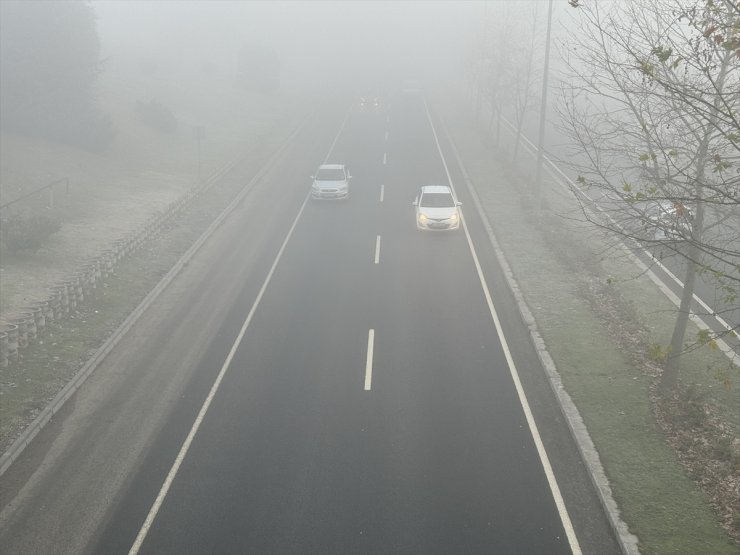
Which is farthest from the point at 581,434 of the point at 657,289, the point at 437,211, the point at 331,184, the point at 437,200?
the point at 331,184

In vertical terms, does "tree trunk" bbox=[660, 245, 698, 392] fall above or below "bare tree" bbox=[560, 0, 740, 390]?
below

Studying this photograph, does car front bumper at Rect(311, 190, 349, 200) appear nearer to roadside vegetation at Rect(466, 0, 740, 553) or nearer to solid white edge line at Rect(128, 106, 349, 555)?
roadside vegetation at Rect(466, 0, 740, 553)

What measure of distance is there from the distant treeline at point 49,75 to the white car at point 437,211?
22292mm

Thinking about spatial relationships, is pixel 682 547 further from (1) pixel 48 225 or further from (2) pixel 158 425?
(1) pixel 48 225

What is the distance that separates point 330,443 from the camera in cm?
1198

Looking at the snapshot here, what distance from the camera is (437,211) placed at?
26.4 meters

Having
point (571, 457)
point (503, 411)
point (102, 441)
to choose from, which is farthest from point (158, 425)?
point (571, 457)

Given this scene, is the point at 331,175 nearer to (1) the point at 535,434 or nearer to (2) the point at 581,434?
(1) the point at 535,434

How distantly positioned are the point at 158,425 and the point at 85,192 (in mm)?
23137

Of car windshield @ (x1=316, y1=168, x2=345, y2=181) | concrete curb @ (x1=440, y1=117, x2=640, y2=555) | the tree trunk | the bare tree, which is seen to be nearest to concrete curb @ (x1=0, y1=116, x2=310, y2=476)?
car windshield @ (x1=316, y1=168, x2=345, y2=181)

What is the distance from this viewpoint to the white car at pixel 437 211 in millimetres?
26109

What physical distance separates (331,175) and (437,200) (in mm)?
7555

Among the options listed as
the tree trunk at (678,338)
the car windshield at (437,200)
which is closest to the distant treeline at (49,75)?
the car windshield at (437,200)

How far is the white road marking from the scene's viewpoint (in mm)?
14294
